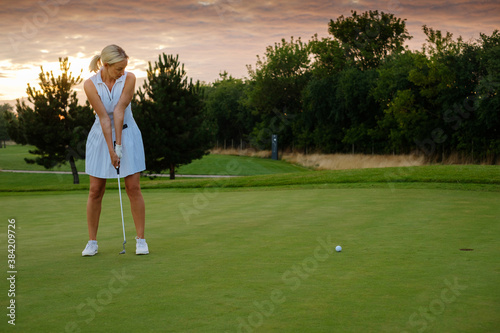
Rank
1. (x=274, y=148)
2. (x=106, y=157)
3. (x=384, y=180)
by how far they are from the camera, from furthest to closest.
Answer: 1. (x=274, y=148)
2. (x=384, y=180)
3. (x=106, y=157)

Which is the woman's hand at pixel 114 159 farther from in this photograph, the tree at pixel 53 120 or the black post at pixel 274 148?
the black post at pixel 274 148

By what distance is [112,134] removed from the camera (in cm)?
550

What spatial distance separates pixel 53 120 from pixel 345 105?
25.3 m

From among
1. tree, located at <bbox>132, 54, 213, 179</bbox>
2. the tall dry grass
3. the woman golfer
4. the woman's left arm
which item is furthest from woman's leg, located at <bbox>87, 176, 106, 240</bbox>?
the tall dry grass

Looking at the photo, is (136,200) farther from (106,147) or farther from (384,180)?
(384,180)

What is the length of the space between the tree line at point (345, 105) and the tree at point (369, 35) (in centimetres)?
11

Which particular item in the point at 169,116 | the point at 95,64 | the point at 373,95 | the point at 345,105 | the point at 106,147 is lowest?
the point at 106,147

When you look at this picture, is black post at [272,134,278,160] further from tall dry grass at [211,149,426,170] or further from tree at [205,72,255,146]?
tree at [205,72,255,146]

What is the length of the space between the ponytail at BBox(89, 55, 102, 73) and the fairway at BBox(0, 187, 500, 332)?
1.93 m

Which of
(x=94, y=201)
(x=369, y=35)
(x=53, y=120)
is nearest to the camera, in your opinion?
(x=94, y=201)

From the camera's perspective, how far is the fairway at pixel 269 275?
119 inches

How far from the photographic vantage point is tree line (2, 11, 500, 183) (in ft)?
99.6

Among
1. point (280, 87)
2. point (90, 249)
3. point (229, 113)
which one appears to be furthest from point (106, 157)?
point (229, 113)

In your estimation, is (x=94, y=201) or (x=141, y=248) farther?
(x=94, y=201)
